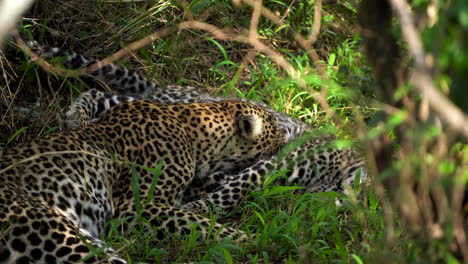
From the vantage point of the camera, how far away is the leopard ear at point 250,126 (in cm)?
666

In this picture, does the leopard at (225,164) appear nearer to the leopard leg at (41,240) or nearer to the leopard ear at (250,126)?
the leopard ear at (250,126)

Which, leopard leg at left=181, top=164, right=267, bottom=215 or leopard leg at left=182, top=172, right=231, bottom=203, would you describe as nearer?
leopard leg at left=181, top=164, right=267, bottom=215

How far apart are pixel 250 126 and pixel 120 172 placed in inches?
55.3

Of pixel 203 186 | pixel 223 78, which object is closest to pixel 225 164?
pixel 203 186

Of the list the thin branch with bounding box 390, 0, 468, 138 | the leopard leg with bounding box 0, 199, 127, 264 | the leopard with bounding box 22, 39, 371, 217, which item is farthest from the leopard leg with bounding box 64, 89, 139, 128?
the thin branch with bounding box 390, 0, 468, 138

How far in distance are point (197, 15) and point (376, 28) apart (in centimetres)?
595

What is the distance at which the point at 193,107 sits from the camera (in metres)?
6.80

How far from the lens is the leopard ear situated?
6.66 m

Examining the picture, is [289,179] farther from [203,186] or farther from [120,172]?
[120,172]

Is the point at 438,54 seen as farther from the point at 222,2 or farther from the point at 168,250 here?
the point at 222,2

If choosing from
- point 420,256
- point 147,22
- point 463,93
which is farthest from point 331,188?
point 463,93

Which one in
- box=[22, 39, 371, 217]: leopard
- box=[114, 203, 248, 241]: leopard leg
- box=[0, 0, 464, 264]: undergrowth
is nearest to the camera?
box=[0, 0, 464, 264]: undergrowth

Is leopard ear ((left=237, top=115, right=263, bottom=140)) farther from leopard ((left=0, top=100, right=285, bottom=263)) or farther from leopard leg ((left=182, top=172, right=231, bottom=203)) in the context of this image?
leopard leg ((left=182, top=172, right=231, bottom=203))

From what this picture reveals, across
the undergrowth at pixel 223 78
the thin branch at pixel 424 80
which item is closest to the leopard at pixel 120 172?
the undergrowth at pixel 223 78
